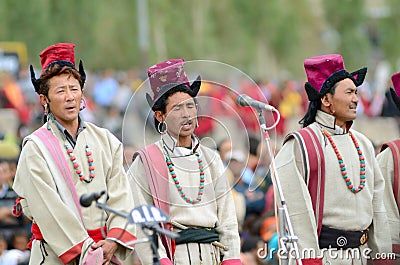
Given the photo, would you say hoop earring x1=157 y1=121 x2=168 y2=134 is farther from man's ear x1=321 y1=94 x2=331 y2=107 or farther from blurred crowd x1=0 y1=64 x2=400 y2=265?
man's ear x1=321 y1=94 x2=331 y2=107

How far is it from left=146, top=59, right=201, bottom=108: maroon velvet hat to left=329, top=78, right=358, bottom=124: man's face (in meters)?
1.00

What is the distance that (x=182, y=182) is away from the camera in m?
7.22

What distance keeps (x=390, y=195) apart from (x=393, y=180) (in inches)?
4.6

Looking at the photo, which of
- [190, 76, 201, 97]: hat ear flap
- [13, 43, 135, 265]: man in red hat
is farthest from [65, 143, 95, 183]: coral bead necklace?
[190, 76, 201, 97]: hat ear flap

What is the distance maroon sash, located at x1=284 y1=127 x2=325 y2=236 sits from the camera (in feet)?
24.4

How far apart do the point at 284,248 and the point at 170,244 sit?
0.72 m

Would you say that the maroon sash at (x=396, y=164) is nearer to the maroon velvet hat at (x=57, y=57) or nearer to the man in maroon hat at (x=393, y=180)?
the man in maroon hat at (x=393, y=180)

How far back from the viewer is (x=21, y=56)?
107ft

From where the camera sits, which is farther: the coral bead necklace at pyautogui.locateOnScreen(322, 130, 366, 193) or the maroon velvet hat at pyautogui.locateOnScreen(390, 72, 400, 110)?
the maroon velvet hat at pyautogui.locateOnScreen(390, 72, 400, 110)

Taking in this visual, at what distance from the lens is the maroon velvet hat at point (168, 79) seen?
7.08m

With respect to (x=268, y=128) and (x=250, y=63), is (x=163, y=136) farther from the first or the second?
(x=250, y=63)

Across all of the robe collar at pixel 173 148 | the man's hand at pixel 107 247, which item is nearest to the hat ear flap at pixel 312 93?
the robe collar at pixel 173 148

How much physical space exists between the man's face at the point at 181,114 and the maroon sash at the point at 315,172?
79cm

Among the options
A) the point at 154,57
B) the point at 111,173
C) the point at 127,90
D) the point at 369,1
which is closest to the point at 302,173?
the point at 111,173
